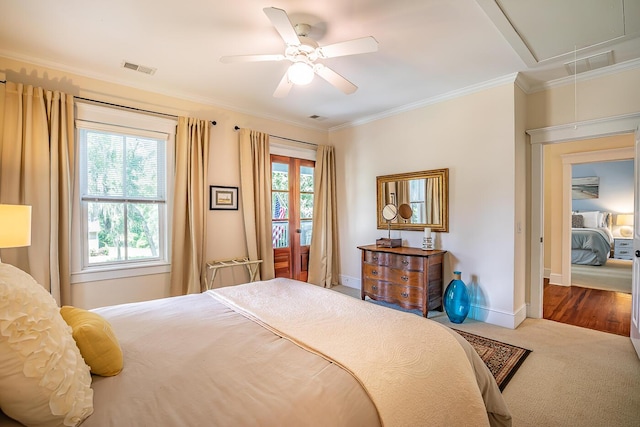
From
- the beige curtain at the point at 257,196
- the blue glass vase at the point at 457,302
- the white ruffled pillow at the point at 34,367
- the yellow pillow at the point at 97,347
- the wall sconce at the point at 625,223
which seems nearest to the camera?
the white ruffled pillow at the point at 34,367

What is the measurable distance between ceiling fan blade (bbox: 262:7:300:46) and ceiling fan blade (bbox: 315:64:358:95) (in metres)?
0.30

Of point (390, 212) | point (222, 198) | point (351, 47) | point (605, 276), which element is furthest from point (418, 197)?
point (605, 276)

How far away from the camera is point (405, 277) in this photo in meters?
3.62

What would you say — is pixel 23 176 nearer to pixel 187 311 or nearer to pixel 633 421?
pixel 187 311

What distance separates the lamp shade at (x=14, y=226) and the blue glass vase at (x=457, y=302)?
3765mm

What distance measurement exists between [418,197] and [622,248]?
6262 millimetres

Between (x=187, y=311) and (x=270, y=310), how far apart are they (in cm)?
51

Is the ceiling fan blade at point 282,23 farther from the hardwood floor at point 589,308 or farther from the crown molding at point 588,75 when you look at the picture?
the hardwood floor at point 589,308

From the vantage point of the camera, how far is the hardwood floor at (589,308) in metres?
3.24

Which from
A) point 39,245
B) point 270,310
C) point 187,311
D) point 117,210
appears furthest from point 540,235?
point 39,245

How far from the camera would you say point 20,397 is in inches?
30.5

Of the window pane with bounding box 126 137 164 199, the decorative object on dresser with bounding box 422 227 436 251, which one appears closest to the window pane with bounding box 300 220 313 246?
the decorative object on dresser with bounding box 422 227 436 251

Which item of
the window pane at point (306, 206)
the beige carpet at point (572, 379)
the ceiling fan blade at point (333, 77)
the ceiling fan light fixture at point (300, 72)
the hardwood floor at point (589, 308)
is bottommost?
the beige carpet at point (572, 379)

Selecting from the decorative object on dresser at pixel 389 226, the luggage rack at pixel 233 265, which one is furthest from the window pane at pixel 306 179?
the luggage rack at pixel 233 265
